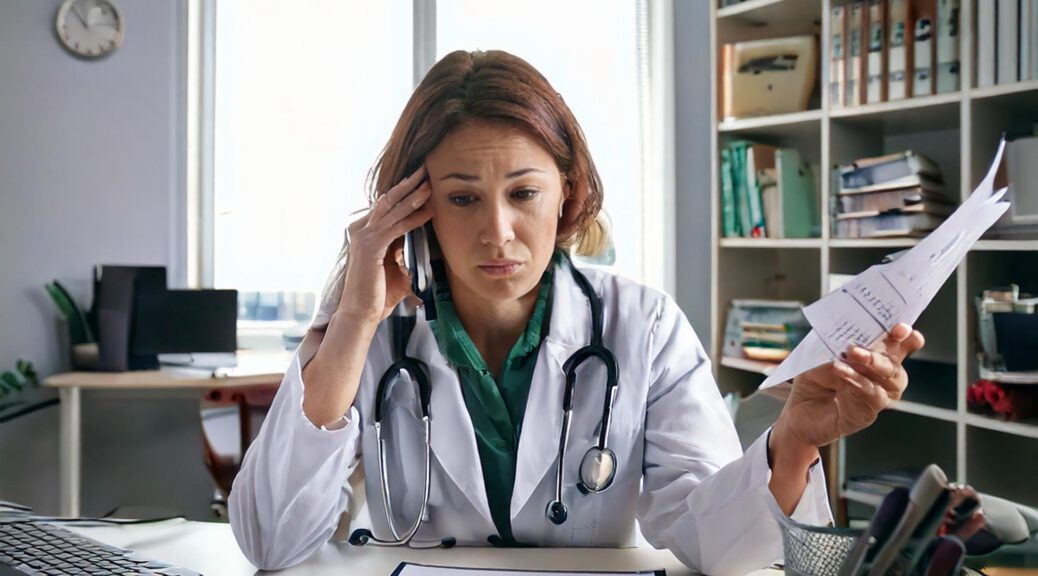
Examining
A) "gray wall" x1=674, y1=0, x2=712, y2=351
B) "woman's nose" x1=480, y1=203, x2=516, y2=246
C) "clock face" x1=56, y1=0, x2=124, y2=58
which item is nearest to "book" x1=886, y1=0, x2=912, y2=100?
"gray wall" x1=674, y1=0, x2=712, y2=351

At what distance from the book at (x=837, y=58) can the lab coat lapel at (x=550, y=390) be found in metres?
1.40

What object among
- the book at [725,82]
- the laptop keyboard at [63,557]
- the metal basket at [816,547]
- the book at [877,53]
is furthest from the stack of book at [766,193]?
the laptop keyboard at [63,557]

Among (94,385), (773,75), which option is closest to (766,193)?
(773,75)

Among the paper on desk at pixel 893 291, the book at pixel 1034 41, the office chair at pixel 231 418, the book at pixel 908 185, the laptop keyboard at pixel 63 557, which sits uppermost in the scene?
the book at pixel 1034 41

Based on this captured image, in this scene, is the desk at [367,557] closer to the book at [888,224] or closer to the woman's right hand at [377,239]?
the woman's right hand at [377,239]

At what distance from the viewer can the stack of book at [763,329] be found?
2.51m

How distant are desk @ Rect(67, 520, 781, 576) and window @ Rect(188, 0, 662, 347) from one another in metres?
2.14

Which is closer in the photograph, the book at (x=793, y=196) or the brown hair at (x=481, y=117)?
the brown hair at (x=481, y=117)

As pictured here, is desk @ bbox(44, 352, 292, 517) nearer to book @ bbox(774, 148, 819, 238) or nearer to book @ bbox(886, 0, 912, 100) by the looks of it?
book @ bbox(774, 148, 819, 238)

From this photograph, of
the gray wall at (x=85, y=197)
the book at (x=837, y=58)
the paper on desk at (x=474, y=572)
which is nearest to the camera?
the paper on desk at (x=474, y=572)

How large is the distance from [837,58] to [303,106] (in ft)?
6.56

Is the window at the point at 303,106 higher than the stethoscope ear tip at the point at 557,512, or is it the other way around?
the window at the point at 303,106

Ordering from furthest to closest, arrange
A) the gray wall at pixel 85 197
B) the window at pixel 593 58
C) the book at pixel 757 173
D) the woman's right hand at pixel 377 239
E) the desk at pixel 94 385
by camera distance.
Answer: the window at pixel 593 58, the gray wall at pixel 85 197, the book at pixel 757 173, the desk at pixel 94 385, the woman's right hand at pixel 377 239

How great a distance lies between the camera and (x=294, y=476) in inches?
41.1
